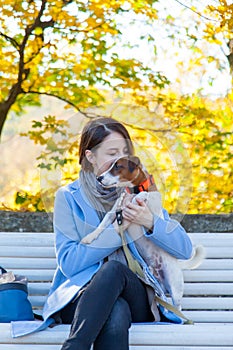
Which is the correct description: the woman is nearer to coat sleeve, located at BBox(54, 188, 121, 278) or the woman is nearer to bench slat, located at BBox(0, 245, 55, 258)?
coat sleeve, located at BBox(54, 188, 121, 278)

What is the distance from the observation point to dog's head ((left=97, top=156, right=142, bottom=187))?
282 cm

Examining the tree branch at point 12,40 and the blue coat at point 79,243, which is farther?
the tree branch at point 12,40

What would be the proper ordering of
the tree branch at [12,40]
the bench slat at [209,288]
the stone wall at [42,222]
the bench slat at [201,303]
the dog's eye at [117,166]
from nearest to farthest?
the dog's eye at [117,166]
the bench slat at [201,303]
the bench slat at [209,288]
the stone wall at [42,222]
the tree branch at [12,40]

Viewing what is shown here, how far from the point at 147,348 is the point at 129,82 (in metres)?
3.08

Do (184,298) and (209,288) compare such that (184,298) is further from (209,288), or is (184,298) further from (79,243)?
(79,243)

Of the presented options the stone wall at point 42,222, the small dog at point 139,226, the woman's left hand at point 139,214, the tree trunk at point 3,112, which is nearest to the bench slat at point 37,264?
the small dog at point 139,226

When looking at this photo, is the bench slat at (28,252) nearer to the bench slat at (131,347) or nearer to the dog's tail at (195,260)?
the dog's tail at (195,260)

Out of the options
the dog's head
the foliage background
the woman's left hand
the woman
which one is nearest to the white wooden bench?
the woman

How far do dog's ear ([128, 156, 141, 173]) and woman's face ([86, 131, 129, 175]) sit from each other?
3cm

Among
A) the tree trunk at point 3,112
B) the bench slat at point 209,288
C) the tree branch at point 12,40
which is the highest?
the tree branch at point 12,40

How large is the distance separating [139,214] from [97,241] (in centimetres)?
17

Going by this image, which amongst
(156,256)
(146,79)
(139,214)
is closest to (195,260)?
(156,256)

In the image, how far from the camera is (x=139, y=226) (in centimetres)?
291

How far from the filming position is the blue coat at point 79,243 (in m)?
2.87
